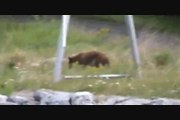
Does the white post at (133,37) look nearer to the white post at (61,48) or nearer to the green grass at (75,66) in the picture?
the green grass at (75,66)

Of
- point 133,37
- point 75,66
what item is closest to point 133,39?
point 133,37

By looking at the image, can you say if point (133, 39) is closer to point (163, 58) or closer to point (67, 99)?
point (163, 58)

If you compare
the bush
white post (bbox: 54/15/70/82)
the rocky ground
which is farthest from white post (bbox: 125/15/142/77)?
white post (bbox: 54/15/70/82)

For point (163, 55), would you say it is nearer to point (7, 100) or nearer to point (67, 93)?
point (67, 93)

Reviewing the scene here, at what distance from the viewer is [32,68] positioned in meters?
3.21

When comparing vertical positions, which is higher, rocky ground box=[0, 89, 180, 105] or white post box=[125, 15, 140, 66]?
white post box=[125, 15, 140, 66]

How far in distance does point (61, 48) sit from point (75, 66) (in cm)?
13

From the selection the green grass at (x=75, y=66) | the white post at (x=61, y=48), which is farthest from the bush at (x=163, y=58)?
the white post at (x=61, y=48)

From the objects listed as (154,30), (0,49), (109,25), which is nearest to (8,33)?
(0,49)

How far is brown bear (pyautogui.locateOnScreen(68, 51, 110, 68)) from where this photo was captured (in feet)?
10.6

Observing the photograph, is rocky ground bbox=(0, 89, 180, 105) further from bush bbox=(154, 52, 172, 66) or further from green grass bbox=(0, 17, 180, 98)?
bush bbox=(154, 52, 172, 66)

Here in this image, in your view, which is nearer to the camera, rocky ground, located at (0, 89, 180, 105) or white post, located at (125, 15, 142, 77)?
rocky ground, located at (0, 89, 180, 105)

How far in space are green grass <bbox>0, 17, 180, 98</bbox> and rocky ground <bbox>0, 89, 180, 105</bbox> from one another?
0.10 feet

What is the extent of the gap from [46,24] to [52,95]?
0.43 m
